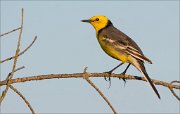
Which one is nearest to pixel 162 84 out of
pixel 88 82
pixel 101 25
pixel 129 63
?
pixel 88 82

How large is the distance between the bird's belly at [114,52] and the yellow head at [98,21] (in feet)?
4.45

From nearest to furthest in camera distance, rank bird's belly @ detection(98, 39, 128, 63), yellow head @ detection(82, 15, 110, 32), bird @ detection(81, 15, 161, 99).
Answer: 1. bird @ detection(81, 15, 161, 99)
2. bird's belly @ detection(98, 39, 128, 63)
3. yellow head @ detection(82, 15, 110, 32)

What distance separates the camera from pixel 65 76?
240 inches

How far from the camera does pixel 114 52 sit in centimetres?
1057

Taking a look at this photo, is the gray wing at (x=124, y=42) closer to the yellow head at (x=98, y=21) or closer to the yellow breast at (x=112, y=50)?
the yellow breast at (x=112, y=50)

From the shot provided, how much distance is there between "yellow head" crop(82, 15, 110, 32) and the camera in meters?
12.3

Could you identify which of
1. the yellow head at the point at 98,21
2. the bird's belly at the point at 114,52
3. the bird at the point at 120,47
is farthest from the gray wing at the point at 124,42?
the yellow head at the point at 98,21

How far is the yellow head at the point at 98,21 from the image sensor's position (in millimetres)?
12269

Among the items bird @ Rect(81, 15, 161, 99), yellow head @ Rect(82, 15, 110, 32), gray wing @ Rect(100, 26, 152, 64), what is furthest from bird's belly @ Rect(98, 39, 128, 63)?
yellow head @ Rect(82, 15, 110, 32)

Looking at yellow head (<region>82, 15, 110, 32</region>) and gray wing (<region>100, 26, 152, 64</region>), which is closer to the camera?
gray wing (<region>100, 26, 152, 64</region>)

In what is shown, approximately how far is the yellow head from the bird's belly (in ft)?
4.45

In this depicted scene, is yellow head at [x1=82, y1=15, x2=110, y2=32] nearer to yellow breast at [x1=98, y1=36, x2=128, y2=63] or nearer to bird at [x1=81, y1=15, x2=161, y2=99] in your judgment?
bird at [x1=81, y1=15, x2=161, y2=99]

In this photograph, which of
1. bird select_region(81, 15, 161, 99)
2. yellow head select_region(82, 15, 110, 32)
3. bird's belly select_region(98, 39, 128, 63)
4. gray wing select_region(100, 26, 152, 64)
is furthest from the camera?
yellow head select_region(82, 15, 110, 32)

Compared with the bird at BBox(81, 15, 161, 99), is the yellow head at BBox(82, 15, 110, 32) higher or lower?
higher
